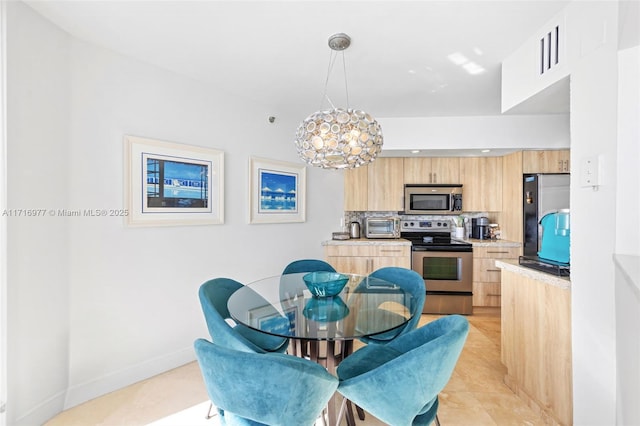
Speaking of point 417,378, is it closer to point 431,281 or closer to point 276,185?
point 276,185

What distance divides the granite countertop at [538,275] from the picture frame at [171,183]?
236cm

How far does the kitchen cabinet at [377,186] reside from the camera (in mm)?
4074

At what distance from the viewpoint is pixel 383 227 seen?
408 centimetres

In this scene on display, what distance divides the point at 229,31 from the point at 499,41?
5.68ft

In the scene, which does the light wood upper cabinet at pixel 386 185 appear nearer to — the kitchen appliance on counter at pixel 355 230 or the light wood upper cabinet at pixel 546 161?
the kitchen appliance on counter at pixel 355 230

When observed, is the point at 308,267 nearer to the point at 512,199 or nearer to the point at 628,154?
the point at 628,154

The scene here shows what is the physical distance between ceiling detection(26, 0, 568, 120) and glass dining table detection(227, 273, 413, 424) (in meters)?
1.65

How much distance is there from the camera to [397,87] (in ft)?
8.66

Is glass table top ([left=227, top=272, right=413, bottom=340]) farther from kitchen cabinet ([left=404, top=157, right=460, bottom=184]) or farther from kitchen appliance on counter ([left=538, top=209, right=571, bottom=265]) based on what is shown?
kitchen cabinet ([left=404, top=157, right=460, bottom=184])

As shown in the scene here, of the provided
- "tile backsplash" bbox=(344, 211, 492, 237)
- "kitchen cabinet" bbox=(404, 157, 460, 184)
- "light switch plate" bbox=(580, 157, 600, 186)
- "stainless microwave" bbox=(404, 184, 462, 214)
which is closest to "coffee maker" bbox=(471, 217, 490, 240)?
"tile backsplash" bbox=(344, 211, 492, 237)

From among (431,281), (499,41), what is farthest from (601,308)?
(431,281)

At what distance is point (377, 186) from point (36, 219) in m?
3.43

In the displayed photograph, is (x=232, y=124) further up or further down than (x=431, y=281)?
further up

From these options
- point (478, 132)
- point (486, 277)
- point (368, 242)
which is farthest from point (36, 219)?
point (486, 277)
